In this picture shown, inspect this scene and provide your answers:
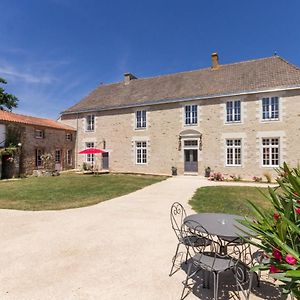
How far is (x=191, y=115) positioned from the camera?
18.2m

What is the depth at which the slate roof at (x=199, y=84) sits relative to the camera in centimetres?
1612

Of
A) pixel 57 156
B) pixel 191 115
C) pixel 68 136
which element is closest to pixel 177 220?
pixel 191 115

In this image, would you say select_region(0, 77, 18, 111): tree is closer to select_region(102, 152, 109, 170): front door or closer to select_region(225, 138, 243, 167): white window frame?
select_region(102, 152, 109, 170): front door

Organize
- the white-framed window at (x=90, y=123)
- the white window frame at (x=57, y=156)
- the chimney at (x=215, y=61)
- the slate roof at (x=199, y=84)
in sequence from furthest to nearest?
the white-framed window at (x=90, y=123) < the white window frame at (x=57, y=156) < the chimney at (x=215, y=61) < the slate roof at (x=199, y=84)

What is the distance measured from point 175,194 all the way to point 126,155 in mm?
10985

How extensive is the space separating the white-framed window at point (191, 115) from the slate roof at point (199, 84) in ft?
2.80

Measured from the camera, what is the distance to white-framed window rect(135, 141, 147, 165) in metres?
20.0

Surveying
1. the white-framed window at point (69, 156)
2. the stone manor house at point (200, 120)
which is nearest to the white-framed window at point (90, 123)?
the stone manor house at point (200, 120)

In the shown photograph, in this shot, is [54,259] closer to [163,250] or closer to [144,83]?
[163,250]

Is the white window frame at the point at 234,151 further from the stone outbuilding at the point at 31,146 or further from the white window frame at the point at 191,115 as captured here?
the stone outbuilding at the point at 31,146

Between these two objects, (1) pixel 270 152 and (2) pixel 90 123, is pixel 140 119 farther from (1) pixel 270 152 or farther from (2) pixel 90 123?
(1) pixel 270 152

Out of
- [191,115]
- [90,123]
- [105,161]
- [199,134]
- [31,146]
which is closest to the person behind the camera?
[199,134]

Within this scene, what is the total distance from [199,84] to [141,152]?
7445 millimetres

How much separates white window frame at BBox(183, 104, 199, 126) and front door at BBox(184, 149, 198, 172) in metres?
2.17
